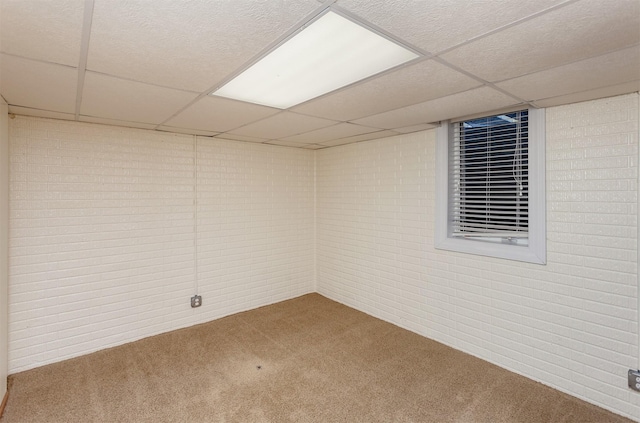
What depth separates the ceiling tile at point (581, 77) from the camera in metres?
1.65

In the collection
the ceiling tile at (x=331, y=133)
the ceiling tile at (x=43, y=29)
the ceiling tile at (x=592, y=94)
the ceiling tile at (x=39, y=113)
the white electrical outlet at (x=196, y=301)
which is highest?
the ceiling tile at (x=331, y=133)

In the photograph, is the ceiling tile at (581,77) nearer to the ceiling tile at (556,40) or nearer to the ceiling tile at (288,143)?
the ceiling tile at (556,40)

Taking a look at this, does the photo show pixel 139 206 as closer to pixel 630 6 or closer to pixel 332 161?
pixel 332 161

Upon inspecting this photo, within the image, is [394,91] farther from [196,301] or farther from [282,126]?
[196,301]

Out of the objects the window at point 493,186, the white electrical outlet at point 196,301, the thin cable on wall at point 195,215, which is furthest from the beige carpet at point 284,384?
the window at point 493,186

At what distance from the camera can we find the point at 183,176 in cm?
362

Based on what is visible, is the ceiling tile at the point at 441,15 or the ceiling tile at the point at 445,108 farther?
the ceiling tile at the point at 445,108

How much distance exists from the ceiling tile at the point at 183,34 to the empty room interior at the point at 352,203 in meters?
0.01

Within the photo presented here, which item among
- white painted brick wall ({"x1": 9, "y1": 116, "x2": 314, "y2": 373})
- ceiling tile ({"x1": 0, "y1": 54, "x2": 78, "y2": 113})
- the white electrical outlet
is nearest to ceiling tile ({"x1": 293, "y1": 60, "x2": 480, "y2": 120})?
ceiling tile ({"x1": 0, "y1": 54, "x2": 78, "y2": 113})

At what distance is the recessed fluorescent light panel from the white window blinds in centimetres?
164

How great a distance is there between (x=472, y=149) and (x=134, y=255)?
3492 mm

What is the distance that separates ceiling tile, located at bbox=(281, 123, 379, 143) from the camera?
3242mm

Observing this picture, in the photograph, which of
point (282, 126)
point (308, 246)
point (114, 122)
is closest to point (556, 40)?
point (282, 126)

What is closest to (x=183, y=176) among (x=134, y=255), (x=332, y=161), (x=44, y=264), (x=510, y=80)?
(x=134, y=255)
